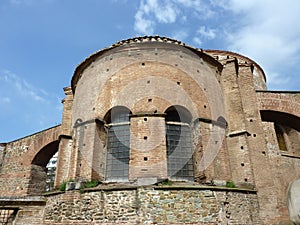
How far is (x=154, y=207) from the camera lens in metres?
A: 7.59

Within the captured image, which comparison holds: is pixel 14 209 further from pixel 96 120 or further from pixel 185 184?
pixel 185 184

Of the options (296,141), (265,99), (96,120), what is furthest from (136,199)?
(296,141)

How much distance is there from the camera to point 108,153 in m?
9.55

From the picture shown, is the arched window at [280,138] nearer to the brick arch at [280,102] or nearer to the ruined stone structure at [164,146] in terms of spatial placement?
the ruined stone structure at [164,146]

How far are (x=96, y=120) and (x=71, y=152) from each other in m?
1.68

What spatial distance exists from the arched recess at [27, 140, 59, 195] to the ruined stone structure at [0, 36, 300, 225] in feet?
14.7

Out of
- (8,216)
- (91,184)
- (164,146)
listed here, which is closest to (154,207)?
(164,146)

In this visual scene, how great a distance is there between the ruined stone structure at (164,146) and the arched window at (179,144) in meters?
0.03

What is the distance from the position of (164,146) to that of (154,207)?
1.96m

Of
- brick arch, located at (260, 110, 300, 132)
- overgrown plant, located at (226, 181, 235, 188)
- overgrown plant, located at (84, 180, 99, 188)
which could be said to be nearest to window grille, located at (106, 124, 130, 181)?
overgrown plant, located at (84, 180, 99, 188)

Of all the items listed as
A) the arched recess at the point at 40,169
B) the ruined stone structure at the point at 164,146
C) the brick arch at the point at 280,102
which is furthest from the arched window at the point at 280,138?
the arched recess at the point at 40,169

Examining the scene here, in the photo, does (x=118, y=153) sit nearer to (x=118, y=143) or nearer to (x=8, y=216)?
(x=118, y=143)

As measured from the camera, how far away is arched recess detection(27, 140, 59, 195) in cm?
1524

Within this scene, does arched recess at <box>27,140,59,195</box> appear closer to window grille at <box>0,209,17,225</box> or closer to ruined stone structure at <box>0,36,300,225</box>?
ruined stone structure at <box>0,36,300,225</box>
